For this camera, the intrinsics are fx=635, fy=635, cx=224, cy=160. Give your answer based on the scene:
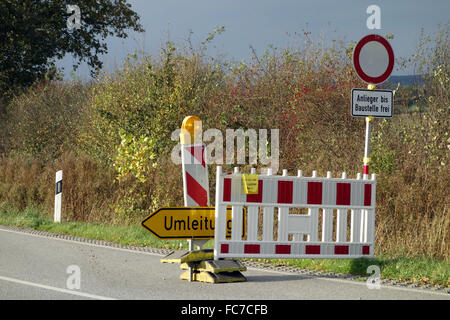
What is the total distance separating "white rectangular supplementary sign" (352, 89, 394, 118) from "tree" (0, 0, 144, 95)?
19.0 metres

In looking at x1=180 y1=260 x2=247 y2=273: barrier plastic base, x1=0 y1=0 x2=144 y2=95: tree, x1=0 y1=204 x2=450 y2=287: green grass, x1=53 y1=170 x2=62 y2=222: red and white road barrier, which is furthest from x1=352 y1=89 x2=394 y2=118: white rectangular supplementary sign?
x1=0 y1=0 x2=144 y2=95: tree

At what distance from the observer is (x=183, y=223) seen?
8.55 m

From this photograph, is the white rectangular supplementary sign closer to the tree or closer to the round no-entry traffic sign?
the round no-entry traffic sign

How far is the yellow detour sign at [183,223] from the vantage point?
8.42 meters

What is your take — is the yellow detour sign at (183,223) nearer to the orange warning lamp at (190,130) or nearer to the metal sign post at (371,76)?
the orange warning lamp at (190,130)

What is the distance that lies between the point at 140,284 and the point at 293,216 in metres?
2.40

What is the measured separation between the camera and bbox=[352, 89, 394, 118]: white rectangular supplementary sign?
31.4 ft

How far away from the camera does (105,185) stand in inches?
666

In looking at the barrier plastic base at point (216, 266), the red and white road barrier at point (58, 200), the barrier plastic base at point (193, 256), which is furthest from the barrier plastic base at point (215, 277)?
the red and white road barrier at point (58, 200)

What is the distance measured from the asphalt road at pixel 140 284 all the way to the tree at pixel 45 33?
16.8 metres

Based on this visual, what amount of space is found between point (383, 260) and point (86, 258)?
478 cm

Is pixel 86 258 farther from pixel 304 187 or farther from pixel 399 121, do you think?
pixel 399 121
